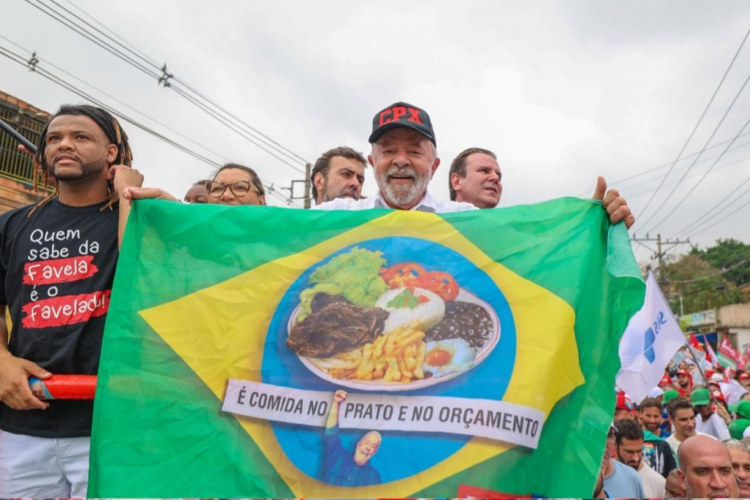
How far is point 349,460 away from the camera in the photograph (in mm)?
2033

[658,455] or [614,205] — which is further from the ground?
[614,205]

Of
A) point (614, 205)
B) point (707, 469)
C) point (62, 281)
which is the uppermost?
point (614, 205)

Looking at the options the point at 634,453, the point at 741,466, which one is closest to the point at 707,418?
the point at 634,453

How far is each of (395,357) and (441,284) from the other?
0.31 m

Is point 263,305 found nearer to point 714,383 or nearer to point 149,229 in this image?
point 149,229

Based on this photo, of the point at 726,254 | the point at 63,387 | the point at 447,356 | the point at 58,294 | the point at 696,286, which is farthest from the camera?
the point at 726,254

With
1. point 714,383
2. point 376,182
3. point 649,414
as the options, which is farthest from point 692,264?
point 376,182

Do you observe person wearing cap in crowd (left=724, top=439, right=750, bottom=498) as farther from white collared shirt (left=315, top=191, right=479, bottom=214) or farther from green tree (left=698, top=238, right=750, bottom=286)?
green tree (left=698, top=238, right=750, bottom=286)

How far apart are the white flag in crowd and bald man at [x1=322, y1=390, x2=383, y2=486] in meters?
1.96

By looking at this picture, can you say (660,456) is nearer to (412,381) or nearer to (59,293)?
(412,381)

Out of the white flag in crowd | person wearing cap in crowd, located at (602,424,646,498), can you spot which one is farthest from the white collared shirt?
person wearing cap in crowd, located at (602,424,646,498)

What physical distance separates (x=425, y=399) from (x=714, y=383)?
10906 millimetres

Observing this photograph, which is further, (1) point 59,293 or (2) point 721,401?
(2) point 721,401

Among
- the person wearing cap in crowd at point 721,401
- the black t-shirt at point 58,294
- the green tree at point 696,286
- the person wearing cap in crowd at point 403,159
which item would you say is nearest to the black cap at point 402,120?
the person wearing cap in crowd at point 403,159
